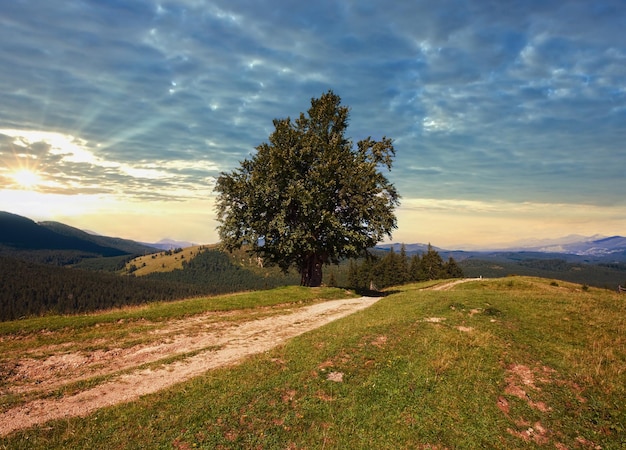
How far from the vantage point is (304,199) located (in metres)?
30.6

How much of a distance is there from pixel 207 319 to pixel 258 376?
1098 centimetres

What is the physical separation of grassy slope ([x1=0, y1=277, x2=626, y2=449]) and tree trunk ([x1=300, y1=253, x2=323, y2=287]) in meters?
21.3

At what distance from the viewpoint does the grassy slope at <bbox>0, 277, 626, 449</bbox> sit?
27.3 feet

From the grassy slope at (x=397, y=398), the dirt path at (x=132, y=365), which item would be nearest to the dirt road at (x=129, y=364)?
the dirt path at (x=132, y=365)

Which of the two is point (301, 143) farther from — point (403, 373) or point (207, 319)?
point (403, 373)

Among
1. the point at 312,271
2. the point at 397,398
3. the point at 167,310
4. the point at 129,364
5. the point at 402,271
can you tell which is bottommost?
the point at 402,271

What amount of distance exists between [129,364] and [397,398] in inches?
410

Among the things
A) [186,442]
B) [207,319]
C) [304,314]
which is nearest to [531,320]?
[304,314]

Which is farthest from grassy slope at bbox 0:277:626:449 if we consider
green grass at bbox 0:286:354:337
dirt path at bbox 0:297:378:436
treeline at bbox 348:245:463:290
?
treeline at bbox 348:245:463:290

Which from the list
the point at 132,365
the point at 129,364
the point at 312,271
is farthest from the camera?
the point at 312,271

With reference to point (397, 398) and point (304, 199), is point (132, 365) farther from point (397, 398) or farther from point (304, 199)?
point (304, 199)

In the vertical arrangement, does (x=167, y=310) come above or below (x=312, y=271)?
below

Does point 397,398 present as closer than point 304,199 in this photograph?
Yes

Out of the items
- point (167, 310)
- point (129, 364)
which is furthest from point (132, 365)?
point (167, 310)
